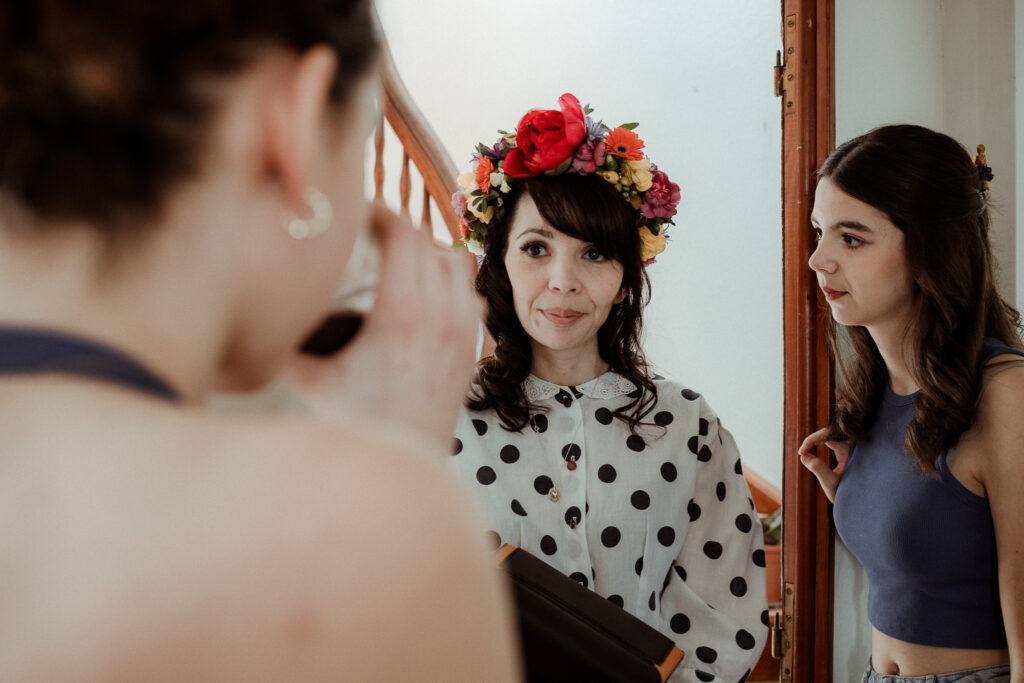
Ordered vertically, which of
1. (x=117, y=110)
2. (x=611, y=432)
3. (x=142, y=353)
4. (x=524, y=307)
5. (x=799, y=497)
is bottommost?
(x=799, y=497)

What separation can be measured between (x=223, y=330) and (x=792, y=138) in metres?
2.12

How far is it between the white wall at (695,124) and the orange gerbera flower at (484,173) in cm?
106

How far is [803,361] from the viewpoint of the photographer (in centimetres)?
226

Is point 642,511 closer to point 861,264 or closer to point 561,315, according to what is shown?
point 561,315

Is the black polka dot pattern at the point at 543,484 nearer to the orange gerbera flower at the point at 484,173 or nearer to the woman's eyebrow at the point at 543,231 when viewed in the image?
the woman's eyebrow at the point at 543,231

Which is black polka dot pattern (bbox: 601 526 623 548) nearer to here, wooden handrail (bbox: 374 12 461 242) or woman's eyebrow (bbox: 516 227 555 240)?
woman's eyebrow (bbox: 516 227 555 240)

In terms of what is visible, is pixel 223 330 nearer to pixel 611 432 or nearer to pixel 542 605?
pixel 542 605

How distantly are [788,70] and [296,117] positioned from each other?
2.14 metres

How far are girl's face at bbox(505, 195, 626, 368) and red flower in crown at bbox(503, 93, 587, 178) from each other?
0.27 feet

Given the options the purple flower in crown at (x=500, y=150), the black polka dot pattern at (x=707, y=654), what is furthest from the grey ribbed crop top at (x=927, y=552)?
the purple flower in crown at (x=500, y=150)

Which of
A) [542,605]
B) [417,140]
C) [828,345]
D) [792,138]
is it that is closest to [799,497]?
[828,345]

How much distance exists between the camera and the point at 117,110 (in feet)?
1.12

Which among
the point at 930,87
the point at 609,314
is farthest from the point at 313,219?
the point at 930,87

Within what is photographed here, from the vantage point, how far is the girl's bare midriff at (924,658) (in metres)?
1.76
